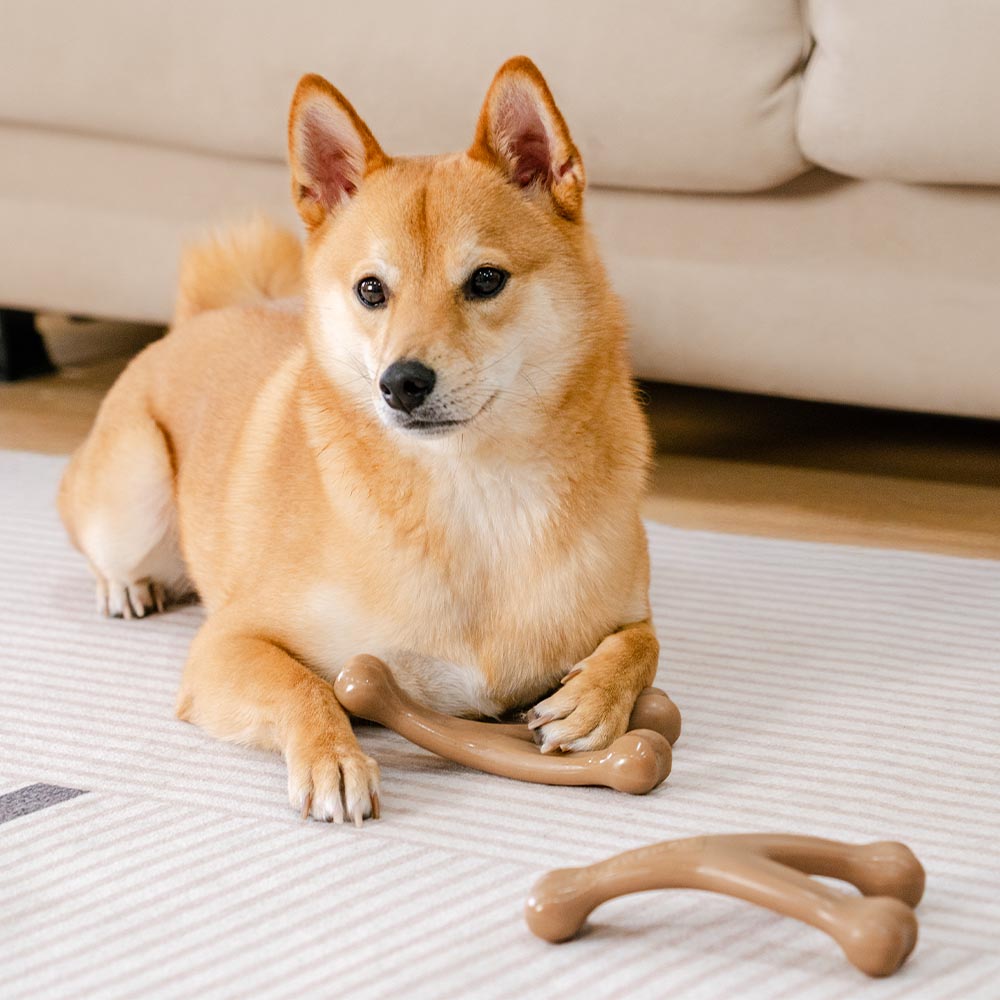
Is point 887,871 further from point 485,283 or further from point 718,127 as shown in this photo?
point 718,127

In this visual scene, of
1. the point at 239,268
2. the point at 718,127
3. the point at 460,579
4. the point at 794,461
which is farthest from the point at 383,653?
the point at 794,461

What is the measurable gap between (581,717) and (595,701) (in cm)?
2

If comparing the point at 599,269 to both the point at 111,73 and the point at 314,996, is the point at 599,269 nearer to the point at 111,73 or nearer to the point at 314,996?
the point at 314,996

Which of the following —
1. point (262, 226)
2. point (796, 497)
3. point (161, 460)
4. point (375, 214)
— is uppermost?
point (375, 214)

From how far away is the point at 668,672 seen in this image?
1.72 metres

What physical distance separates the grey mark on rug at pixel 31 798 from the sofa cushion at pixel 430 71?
4.45 ft

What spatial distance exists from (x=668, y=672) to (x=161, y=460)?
0.74 m

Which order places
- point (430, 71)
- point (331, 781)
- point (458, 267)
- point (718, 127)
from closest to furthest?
1. point (331, 781)
2. point (458, 267)
3. point (718, 127)
4. point (430, 71)

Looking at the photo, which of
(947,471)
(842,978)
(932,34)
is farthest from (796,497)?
(842,978)

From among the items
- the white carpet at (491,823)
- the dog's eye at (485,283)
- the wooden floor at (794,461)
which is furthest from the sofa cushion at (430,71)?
the dog's eye at (485,283)

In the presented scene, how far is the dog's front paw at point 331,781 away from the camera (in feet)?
4.35

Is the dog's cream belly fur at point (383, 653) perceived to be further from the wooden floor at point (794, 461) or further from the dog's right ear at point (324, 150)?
the wooden floor at point (794, 461)

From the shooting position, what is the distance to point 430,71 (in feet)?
7.66

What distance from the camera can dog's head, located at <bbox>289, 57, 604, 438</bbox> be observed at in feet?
4.62
